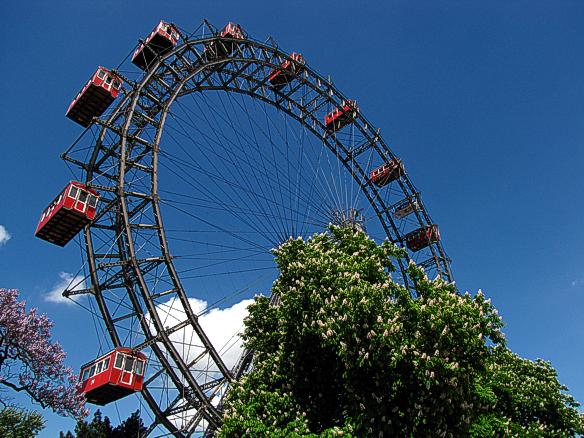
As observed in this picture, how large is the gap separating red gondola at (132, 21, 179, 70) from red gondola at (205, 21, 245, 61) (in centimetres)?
248

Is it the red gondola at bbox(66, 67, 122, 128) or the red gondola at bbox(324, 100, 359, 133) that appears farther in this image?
the red gondola at bbox(324, 100, 359, 133)

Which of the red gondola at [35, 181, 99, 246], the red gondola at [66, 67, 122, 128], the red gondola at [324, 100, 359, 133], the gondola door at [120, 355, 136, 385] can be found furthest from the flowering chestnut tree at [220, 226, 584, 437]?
the red gondola at [324, 100, 359, 133]

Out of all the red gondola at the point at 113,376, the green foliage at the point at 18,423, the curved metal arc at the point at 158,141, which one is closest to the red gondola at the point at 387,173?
the curved metal arc at the point at 158,141

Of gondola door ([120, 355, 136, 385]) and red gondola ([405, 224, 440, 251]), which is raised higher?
red gondola ([405, 224, 440, 251])

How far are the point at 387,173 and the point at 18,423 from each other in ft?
109

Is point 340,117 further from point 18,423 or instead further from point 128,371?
point 18,423

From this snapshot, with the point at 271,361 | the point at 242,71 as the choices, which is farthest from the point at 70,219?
the point at 242,71

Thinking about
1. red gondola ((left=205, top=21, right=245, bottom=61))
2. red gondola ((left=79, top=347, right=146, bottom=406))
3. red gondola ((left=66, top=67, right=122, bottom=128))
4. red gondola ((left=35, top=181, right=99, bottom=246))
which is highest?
red gondola ((left=205, top=21, right=245, bottom=61))

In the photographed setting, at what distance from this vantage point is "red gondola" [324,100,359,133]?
40.2 meters

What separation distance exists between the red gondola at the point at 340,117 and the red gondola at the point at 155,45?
14.4 m

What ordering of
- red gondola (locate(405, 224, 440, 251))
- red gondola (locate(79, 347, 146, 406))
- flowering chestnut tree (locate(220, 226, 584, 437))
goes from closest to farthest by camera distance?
flowering chestnut tree (locate(220, 226, 584, 437)), red gondola (locate(79, 347, 146, 406)), red gondola (locate(405, 224, 440, 251))

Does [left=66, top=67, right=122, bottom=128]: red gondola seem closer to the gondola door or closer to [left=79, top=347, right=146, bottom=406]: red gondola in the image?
[left=79, top=347, right=146, bottom=406]: red gondola

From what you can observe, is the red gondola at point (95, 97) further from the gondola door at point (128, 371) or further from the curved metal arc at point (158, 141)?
the gondola door at point (128, 371)

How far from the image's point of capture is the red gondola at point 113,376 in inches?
829
